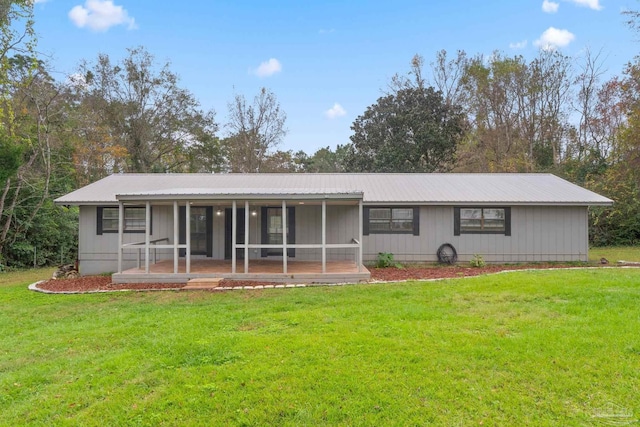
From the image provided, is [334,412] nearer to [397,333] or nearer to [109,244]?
[397,333]

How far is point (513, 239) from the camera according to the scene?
37.3 ft

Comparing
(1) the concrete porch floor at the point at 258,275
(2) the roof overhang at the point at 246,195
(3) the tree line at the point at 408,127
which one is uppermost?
(3) the tree line at the point at 408,127

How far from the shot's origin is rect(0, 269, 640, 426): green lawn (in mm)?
2939

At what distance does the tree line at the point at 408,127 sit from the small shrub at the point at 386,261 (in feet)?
42.3

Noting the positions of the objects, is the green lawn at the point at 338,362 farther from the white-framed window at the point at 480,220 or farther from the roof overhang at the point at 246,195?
the white-framed window at the point at 480,220

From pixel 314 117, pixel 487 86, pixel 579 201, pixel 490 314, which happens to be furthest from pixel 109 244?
pixel 487 86

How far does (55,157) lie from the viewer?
16.8 meters

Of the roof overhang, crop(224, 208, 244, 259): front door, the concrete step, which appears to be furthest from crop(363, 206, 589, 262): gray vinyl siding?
the concrete step

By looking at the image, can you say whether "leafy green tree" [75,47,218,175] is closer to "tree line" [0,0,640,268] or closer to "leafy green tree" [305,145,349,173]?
"tree line" [0,0,640,268]

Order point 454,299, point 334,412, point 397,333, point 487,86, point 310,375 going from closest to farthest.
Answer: point 334,412, point 310,375, point 397,333, point 454,299, point 487,86

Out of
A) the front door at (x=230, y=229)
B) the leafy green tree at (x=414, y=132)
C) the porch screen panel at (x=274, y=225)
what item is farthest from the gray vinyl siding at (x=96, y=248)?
the leafy green tree at (x=414, y=132)

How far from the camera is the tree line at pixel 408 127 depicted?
683 inches

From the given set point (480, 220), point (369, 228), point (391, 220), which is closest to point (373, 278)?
point (369, 228)

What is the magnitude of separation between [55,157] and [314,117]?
15873 mm
